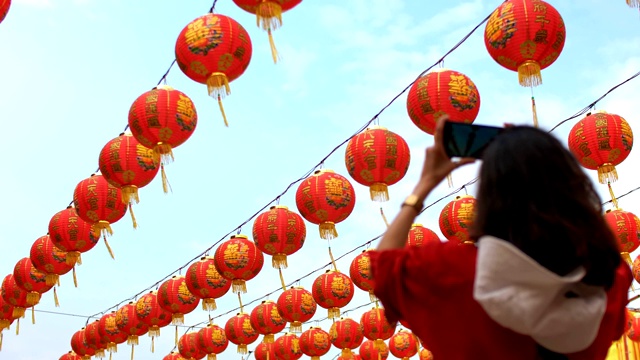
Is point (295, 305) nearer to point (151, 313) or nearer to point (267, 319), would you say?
point (267, 319)

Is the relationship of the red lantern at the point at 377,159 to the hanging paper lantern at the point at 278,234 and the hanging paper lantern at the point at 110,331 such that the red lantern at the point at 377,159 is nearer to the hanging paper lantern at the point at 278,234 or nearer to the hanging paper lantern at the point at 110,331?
the hanging paper lantern at the point at 278,234

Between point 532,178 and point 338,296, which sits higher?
point 338,296

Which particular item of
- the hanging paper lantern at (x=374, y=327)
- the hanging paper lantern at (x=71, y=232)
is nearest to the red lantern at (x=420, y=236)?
the hanging paper lantern at (x=374, y=327)

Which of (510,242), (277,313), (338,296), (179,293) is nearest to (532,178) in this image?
(510,242)

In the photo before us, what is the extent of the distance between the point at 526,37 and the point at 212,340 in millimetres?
8355

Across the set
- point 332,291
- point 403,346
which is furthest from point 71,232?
point 403,346

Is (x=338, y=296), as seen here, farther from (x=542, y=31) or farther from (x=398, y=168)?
(x=542, y=31)

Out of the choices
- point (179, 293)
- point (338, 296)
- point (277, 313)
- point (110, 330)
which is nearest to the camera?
point (338, 296)

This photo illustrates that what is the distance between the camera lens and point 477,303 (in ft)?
3.22

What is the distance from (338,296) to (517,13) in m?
4.82

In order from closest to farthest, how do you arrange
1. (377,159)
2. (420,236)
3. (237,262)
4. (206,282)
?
(377,159), (420,236), (237,262), (206,282)

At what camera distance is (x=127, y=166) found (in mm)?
5832

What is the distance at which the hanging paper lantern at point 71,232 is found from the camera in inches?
295

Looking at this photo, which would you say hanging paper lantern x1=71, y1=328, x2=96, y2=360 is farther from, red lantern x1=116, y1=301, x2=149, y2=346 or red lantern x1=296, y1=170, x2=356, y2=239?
red lantern x1=296, y1=170, x2=356, y2=239
